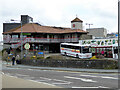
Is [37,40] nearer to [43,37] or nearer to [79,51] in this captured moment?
[43,37]

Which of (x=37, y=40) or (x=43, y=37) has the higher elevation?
(x=43, y=37)

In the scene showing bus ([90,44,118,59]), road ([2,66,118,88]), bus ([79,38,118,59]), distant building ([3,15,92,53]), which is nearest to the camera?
road ([2,66,118,88])

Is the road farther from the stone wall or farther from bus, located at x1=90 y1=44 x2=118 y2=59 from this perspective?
bus, located at x1=90 y1=44 x2=118 y2=59

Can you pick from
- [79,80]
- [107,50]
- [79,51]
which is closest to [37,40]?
[79,51]

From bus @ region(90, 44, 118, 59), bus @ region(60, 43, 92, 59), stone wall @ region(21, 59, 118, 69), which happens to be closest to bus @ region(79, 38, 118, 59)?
bus @ region(90, 44, 118, 59)

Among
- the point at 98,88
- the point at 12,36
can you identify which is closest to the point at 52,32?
the point at 12,36

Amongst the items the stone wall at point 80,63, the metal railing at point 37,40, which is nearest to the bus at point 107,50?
the metal railing at point 37,40

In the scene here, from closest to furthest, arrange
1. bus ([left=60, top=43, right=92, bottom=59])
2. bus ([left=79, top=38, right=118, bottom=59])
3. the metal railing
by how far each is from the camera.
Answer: bus ([left=79, top=38, right=118, bottom=59]) → bus ([left=60, top=43, right=92, bottom=59]) → the metal railing

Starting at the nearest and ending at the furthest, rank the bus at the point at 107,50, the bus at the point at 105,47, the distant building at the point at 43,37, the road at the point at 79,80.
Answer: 1. the road at the point at 79,80
2. the bus at the point at 107,50
3. the bus at the point at 105,47
4. the distant building at the point at 43,37

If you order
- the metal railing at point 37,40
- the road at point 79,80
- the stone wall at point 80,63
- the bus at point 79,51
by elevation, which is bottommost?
the road at point 79,80

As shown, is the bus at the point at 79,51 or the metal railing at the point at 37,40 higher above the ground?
the metal railing at the point at 37,40

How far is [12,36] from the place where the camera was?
53406 mm

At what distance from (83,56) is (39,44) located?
16836mm

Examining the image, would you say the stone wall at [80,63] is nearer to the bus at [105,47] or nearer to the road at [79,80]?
the road at [79,80]
